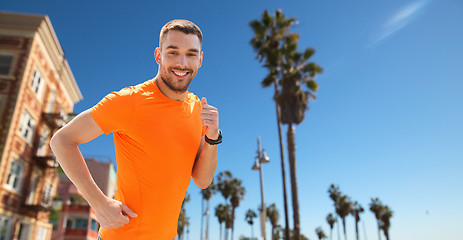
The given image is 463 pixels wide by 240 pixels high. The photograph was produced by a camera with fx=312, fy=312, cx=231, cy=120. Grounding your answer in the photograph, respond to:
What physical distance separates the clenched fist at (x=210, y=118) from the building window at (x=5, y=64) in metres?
20.5

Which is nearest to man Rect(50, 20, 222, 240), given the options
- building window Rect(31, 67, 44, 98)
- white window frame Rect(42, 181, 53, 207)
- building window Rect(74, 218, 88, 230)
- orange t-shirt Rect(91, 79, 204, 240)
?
orange t-shirt Rect(91, 79, 204, 240)

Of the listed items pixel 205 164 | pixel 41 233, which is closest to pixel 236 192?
pixel 41 233

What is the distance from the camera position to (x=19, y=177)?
18.2 metres

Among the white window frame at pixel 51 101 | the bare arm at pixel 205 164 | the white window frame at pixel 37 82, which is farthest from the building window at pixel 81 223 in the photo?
the bare arm at pixel 205 164

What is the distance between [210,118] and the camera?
172 cm

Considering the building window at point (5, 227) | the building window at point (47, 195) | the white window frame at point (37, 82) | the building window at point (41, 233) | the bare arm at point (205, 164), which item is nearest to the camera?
the bare arm at point (205, 164)

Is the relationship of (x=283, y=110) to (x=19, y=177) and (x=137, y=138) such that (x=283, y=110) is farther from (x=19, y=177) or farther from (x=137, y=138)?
(x=137, y=138)

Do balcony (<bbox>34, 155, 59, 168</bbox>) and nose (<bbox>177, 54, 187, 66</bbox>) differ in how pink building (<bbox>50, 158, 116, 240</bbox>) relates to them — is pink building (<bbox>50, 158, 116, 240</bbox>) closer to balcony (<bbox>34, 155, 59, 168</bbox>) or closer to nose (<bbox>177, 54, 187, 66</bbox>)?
balcony (<bbox>34, 155, 59, 168</bbox>)

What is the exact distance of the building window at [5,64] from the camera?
1794 cm

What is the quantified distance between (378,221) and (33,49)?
66908 mm

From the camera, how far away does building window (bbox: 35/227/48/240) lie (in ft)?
67.7

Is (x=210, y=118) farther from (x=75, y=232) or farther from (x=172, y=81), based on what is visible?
(x=75, y=232)

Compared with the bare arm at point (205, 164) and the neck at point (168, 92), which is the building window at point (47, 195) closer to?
the bare arm at point (205, 164)

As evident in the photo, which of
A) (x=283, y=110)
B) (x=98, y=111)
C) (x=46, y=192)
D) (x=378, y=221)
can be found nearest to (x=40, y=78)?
(x=46, y=192)
